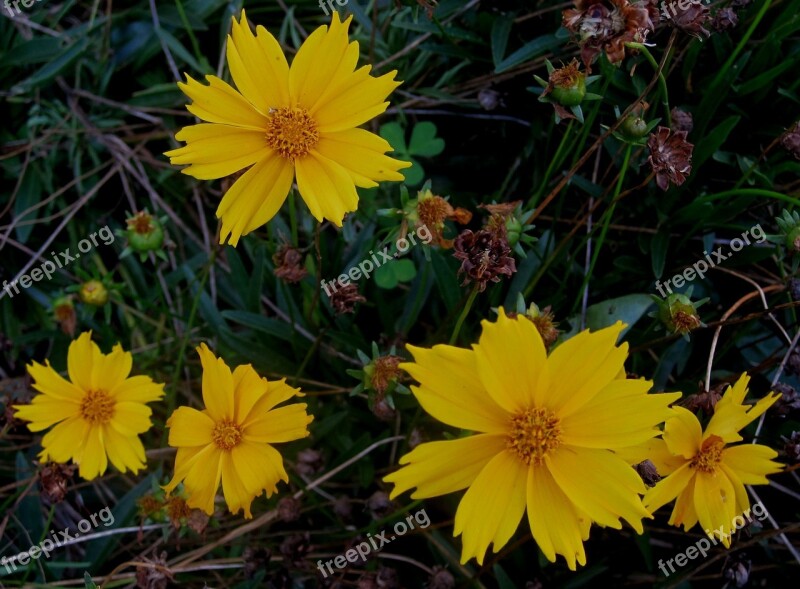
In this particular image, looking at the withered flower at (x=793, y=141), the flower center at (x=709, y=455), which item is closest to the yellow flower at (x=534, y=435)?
the flower center at (x=709, y=455)

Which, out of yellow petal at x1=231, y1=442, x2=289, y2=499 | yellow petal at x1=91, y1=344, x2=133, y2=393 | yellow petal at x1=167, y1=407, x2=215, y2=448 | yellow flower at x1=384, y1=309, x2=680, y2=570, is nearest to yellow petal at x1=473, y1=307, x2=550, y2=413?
yellow flower at x1=384, y1=309, x2=680, y2=570

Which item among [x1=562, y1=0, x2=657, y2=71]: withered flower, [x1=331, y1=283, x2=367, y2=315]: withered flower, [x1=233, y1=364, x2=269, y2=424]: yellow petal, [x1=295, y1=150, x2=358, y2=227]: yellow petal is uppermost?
[x1=295, y1=150, x2=358, y2=227]: yellow petal

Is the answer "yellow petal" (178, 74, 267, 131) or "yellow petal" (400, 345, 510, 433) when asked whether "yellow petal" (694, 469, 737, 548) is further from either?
"yellow petal" (178, 74, 267, 131)

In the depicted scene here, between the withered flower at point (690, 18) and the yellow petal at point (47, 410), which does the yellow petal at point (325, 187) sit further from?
the yellow petal at point (47, 410)

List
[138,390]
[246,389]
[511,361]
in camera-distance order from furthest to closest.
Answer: [138,390], [246,389], [511,361]

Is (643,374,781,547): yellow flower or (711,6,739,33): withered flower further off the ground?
(711,6,739,33): withered flower

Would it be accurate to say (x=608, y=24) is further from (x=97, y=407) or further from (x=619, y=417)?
(x=97, y=407)

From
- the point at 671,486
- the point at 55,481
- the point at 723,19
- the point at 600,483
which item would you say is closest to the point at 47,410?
the point at 55,481
